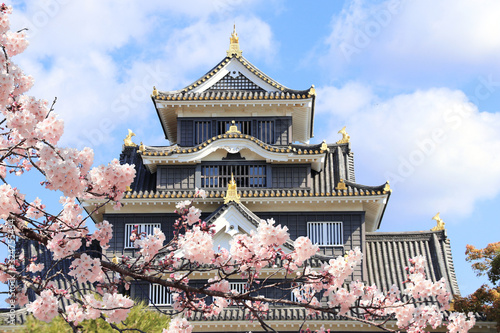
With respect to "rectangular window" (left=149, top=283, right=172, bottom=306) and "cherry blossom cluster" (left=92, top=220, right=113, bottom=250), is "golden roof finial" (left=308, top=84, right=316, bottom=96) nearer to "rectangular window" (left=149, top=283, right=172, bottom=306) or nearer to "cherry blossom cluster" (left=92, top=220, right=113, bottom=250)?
"rectangular window" (left=149, top=283, right=172, bottom=306)

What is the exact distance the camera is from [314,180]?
83.9 feet

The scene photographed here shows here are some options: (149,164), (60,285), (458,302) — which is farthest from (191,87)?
(458,302)

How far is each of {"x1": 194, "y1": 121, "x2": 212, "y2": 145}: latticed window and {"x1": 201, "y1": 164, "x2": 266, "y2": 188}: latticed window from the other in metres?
1.47

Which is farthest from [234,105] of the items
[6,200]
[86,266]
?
[6,200]

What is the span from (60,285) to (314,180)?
10.8 metres

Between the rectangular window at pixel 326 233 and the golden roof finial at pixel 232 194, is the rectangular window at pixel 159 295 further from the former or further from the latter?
the rectangular window at pixel 326 233

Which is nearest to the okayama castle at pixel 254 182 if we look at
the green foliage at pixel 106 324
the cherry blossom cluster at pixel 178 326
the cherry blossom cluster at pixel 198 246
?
the green foliage at pixel 106 324

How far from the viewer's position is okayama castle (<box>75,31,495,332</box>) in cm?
2342

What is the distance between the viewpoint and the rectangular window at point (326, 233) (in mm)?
23703

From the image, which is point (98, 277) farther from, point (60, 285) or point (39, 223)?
point (60, 285)

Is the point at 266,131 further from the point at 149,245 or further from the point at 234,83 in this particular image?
the point at 149,245

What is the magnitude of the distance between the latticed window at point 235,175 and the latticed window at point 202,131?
1472 mm

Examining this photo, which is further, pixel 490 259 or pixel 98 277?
pixel 490 259

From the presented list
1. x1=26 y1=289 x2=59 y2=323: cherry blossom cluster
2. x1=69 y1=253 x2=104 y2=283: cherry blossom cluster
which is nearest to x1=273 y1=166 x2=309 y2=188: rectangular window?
x1=69 y1=253 x2=104 y2=283: cherry blossom cluster
